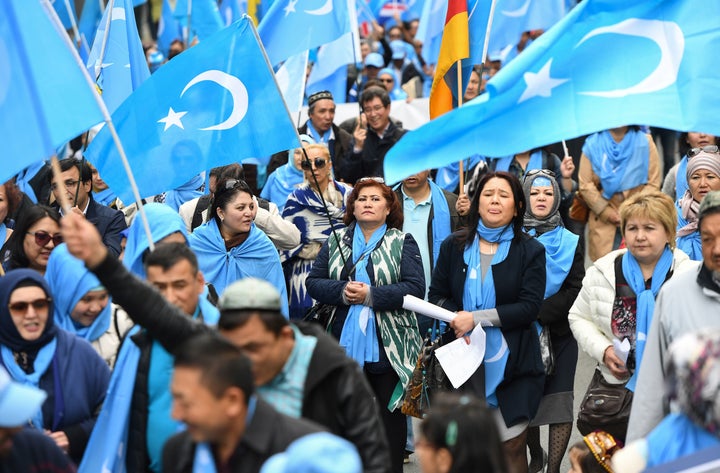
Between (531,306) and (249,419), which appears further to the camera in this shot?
(531,306)

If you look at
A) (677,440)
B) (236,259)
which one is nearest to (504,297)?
(236,259)

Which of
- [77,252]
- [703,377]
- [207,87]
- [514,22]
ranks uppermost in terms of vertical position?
[514,22]

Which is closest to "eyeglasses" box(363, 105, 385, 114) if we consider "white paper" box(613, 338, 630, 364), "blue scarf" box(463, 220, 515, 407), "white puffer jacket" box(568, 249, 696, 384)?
"blue scarf" box(463, 220, 515, 407)

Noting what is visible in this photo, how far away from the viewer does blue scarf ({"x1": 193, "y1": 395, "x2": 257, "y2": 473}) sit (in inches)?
148

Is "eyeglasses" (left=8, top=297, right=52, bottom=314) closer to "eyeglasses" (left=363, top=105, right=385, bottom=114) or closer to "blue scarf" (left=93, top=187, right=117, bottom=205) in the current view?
"blue scarf" (left=93, top=187, right=117, bottom=205)

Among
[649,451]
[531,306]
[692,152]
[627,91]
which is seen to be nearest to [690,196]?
[692,152]

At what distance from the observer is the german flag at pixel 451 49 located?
28.0 feet

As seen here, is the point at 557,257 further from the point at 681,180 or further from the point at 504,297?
the point at 681,180

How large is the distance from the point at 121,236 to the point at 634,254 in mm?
3548

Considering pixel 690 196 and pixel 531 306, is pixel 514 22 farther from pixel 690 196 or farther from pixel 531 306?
pixel 531 306

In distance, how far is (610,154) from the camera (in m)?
10.9

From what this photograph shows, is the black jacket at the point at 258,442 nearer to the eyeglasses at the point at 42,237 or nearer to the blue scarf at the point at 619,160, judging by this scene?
the eyeglasses at the point at 42,237

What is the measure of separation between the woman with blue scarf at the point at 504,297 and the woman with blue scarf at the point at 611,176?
4.05m

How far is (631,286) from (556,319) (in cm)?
107
